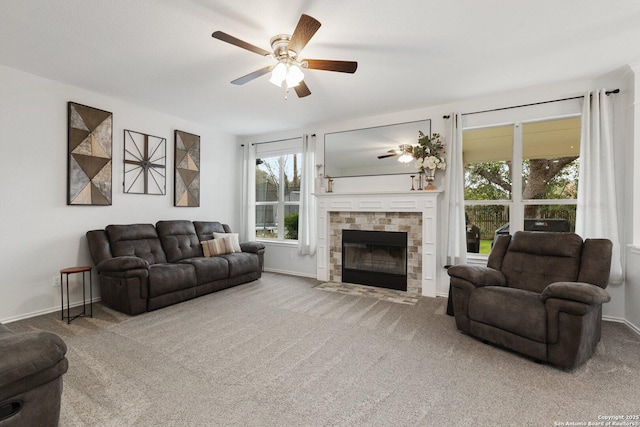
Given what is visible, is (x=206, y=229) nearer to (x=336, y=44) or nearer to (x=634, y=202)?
(x=336, y=44)

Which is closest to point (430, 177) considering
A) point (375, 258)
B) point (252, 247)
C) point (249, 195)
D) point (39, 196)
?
point (375, 258)

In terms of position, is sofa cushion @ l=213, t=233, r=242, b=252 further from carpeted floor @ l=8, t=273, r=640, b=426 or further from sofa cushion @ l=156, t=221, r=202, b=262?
Result: carpeted floor @ l=8, t=273, r=640, b=426

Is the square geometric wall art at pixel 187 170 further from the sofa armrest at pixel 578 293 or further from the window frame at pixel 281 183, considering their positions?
the sofa armrest at pixel 578 293

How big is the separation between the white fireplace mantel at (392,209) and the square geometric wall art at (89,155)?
3095 mm

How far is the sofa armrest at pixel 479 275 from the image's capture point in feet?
9.23

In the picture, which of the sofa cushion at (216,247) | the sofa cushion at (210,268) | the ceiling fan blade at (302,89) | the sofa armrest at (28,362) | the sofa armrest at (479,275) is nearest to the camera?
the sofa armrest at (28,362)

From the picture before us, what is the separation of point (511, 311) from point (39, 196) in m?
5.06

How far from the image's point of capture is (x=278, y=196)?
5.95m

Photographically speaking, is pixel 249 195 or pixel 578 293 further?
pixel 249 195

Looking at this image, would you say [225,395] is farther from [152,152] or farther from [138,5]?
[152,152]

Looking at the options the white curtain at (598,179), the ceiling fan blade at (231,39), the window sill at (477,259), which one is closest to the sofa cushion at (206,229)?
the ceiling fan blade at (231,39)

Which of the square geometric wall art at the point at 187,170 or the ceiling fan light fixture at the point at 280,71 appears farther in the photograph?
the square geometric wall art at the point at 187,170

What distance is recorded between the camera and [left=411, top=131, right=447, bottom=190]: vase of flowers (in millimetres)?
4192

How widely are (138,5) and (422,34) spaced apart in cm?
A: 227
